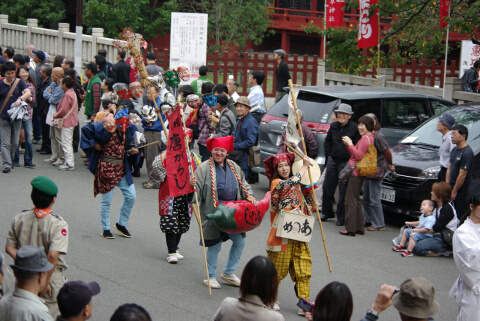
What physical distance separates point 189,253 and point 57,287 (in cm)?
353


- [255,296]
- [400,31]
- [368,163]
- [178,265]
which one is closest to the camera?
[255,296]

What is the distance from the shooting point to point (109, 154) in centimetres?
867

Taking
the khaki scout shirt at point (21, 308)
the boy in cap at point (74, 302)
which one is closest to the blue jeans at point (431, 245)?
the boy in cap at point (74, 302)

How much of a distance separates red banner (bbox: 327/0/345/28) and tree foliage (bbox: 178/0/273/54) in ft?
26.3

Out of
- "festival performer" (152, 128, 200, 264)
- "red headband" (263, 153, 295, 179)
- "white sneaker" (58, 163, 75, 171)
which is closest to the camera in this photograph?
"red headband" (263, 153, 295, 179)

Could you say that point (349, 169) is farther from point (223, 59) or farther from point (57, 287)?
point (223, 59)

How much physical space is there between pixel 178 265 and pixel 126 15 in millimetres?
20109

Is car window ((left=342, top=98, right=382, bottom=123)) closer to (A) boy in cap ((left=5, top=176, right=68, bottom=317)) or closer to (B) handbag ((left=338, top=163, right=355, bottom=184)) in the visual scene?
(B) handbag ((left=338, top=163, right=355, bottom=184))

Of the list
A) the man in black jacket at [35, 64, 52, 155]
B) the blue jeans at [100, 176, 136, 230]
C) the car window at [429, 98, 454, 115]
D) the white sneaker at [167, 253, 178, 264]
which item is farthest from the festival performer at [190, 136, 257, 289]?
the man in black jacket at [35, 64, 52, 155]

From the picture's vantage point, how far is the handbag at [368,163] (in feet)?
30.8

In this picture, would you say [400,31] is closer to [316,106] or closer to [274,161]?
[316,106]

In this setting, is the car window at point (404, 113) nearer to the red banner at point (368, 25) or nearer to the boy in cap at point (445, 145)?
the boy in cap at point (445, 145)

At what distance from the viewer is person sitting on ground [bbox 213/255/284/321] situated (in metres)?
4.13

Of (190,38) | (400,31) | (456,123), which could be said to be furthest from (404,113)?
(190,38)
